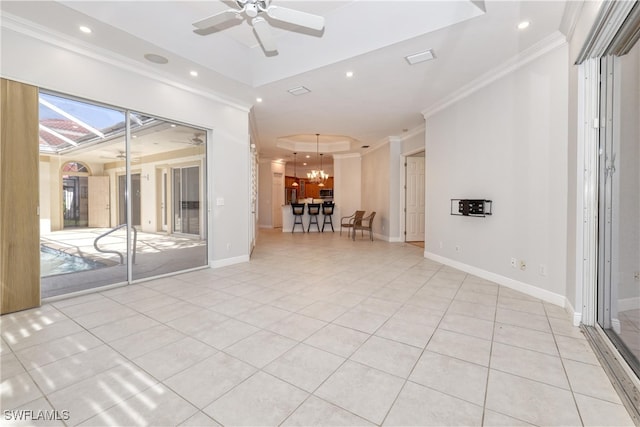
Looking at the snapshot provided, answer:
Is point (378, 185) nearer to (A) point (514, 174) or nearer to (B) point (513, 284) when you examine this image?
(A) point (514, 174)

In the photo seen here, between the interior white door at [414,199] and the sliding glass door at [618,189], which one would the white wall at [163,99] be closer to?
the interior white door at [414,199]

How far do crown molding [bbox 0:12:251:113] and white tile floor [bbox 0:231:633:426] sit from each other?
2.92m

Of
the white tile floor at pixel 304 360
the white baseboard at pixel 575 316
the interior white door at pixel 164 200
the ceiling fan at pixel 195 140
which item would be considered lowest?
the white tile floor at pixel 304 360

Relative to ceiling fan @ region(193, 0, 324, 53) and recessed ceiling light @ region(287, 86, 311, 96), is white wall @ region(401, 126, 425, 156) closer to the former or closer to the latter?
recessed ceiling light @ region(287, 86, 311, 96)

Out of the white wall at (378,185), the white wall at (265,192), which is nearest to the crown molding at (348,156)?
the white wall at (378,185)

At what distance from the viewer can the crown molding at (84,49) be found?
2.79m

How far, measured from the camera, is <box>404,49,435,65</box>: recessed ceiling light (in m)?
3.42

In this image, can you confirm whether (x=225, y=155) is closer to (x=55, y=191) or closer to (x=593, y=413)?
(x=55, y=191)

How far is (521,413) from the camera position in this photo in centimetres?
150

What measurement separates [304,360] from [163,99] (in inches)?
161

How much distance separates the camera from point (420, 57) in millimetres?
3512

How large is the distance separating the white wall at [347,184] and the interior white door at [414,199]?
2.55 metres

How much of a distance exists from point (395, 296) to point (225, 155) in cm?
368

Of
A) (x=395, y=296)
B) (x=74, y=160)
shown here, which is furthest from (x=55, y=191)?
(x=395, y=296)
